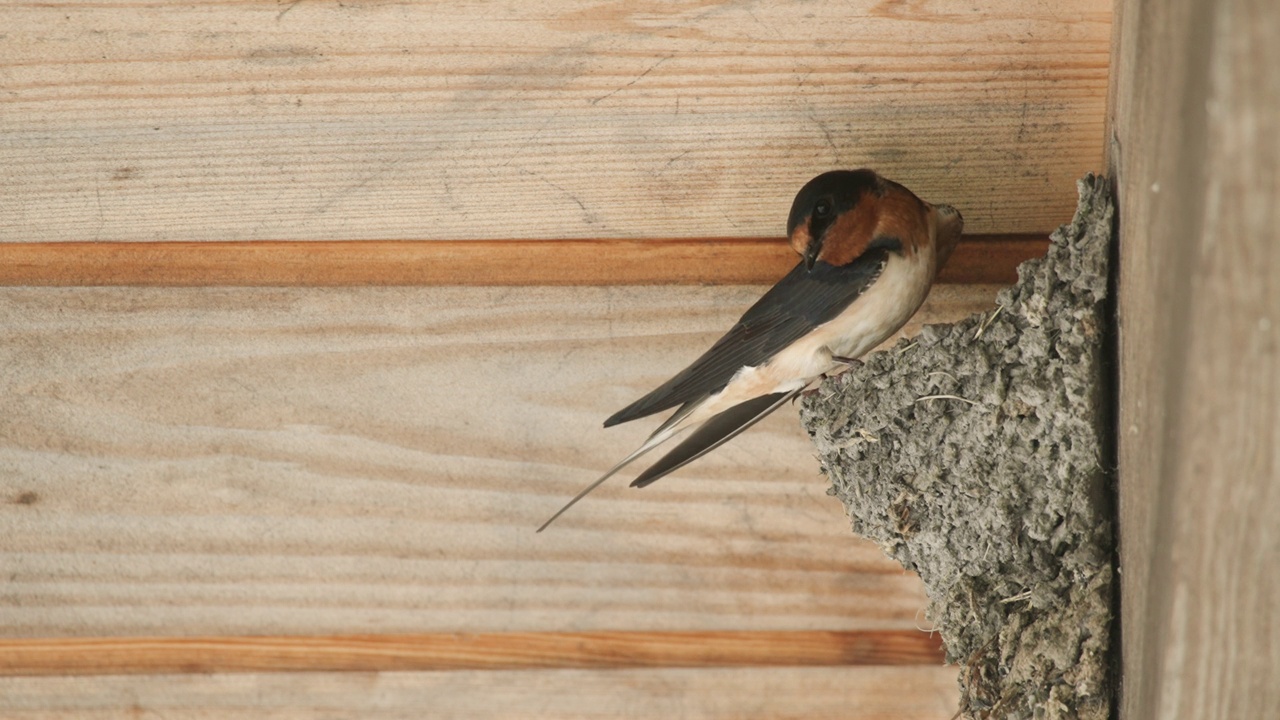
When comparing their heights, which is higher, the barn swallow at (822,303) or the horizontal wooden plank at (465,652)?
the barn swallow at (822,303)

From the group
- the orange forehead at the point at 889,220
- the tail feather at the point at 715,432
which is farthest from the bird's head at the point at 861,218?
the tail feather at the point at 715,432

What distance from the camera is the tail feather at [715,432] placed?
1.67 m

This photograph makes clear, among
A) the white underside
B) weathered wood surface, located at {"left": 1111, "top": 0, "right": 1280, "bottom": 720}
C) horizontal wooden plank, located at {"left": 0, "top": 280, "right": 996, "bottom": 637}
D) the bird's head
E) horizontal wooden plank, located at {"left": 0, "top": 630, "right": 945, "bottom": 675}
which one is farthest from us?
horizontal wooden plank, located at {"left": 0, "top": 630, "right": 945, "bottom": 675}

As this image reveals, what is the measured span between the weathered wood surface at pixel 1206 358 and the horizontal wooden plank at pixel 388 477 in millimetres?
630

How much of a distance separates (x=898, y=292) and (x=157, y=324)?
3.63ft

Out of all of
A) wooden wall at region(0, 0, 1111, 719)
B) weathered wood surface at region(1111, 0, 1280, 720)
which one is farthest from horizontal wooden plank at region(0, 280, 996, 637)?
weathered wood surface at region(1111, 0, 1280, 720)

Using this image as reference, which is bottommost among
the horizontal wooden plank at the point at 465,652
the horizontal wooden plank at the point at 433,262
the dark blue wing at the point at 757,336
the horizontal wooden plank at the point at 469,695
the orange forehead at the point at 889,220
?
the horizontal wooden plank at the point at 469,695

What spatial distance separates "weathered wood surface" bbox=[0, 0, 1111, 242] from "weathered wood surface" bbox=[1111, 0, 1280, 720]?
38 cm

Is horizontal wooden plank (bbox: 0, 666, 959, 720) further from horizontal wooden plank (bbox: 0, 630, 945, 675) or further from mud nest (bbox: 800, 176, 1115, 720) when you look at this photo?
mud nest (bbox: 800, 176, 1115, 720)

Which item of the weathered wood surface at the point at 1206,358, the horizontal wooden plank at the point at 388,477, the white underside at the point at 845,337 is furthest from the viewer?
the horizontal wooden plank at the point at 388,477

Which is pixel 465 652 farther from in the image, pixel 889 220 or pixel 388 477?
pixel 889 220

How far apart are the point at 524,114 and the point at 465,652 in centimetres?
90

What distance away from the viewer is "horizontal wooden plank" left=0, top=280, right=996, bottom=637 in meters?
1.66

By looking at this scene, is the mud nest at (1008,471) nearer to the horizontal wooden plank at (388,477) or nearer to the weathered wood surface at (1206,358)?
the weathered wood surface at (1206,358)
